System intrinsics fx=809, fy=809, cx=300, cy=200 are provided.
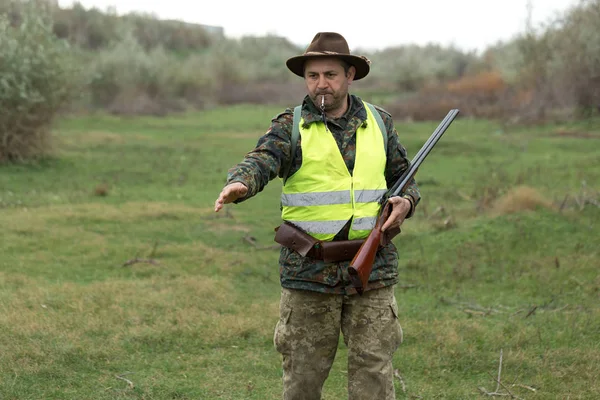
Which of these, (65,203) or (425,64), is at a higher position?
(425,64)

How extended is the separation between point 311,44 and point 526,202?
6969mm

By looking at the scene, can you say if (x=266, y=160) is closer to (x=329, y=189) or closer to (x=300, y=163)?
(x=300, y=163)

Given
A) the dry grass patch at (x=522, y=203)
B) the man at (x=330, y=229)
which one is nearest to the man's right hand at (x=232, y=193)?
the man at (x=330, y=229)

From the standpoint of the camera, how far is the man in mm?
3840

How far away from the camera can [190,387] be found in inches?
206

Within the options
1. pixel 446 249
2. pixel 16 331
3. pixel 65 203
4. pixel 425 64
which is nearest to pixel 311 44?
pixel 16 331

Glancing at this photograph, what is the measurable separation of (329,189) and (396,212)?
335 mm

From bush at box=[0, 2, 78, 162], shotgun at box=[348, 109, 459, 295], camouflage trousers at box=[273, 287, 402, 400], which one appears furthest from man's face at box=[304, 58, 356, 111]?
bush at box=[0, 2, 78, 162]

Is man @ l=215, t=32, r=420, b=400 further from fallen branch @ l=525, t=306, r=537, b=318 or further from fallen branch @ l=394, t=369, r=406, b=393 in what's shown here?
fallen branch @ l=525, t=306, r=537, b=318

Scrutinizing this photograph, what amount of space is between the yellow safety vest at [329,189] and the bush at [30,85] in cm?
1341

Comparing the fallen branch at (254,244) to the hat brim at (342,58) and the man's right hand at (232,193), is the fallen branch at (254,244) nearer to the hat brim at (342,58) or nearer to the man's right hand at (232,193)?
the hat brim at (342,58)

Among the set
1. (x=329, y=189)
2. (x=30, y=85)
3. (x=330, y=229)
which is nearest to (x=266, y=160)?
(x=329, y=189)

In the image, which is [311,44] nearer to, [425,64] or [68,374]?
[68,374]

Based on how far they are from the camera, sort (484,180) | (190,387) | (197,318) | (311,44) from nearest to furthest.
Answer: (311,44) < (190,387) < (197,318) < (484,180)
